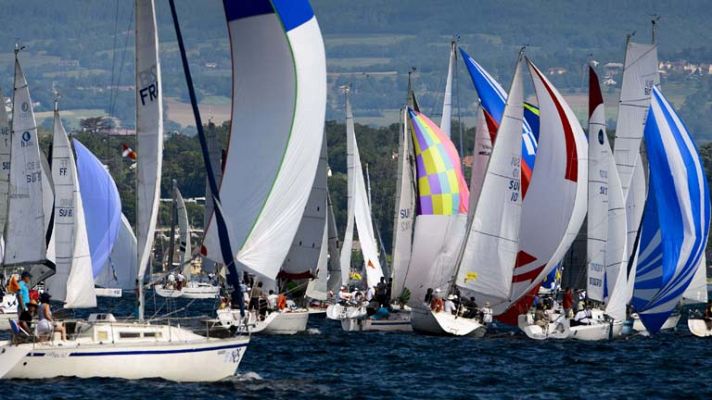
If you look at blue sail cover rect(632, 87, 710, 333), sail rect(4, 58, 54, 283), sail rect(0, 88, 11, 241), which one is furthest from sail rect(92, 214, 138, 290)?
blue sail cover rect(632, 87, 710, 333)

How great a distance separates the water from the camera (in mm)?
31297

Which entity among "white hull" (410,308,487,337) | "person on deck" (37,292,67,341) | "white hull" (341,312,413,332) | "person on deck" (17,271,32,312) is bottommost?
"white hull" (341,312,413,332)

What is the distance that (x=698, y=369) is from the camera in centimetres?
3950

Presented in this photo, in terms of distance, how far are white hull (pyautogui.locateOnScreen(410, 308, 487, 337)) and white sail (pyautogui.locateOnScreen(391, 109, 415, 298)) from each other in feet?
9.16

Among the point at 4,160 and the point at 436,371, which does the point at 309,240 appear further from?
the point at 436,371

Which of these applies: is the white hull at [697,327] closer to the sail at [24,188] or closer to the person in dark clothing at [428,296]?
the person in dark clothing at [428,296]

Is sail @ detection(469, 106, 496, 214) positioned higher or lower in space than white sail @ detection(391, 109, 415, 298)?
higher

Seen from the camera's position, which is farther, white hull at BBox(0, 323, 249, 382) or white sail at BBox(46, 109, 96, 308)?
white sail at BBox(46, 109, 96, 308)

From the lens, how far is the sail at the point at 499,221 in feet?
148

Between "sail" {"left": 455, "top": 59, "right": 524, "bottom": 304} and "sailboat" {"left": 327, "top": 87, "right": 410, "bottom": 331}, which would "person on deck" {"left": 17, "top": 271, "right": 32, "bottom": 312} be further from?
"sailboat" {"left": 327, "top": 87, "right": 410, "bottom": 331}

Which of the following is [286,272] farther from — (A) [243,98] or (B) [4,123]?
(A) [243,98]

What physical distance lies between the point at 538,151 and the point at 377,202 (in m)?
99.9

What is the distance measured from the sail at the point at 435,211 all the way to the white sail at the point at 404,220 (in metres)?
0.39

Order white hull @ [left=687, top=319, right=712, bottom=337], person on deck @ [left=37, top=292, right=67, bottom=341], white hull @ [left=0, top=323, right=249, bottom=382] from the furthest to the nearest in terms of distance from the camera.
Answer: white hull @ [left=687, top=319, right=712, bottom=337]
person on deck @ [left=37, top=292, right=67, bottom=341]
white hull @ [left=0, top=323, right=249, bottom=382]
